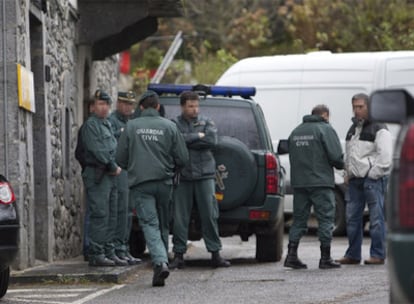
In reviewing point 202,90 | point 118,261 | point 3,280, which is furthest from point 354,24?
point 3,280

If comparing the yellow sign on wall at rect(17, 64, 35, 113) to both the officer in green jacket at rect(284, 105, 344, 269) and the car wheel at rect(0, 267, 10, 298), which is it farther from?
the car wheel at rect(0, 267, 10, 298)

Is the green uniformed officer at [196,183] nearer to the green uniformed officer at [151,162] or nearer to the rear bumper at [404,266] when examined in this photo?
the green uniformed officer at [151,162]

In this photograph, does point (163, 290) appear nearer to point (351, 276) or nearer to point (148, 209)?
point (148, 209)

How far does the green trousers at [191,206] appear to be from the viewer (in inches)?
615

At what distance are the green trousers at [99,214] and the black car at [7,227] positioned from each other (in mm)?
3338

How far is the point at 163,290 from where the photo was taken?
43.0 feet

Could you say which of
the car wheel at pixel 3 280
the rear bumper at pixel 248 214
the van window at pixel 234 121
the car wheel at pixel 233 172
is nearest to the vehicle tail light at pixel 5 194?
the car wheel at pixel 3 280

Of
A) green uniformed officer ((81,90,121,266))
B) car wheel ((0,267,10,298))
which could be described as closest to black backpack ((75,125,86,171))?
green uniformed officer ((81,90,121,266))

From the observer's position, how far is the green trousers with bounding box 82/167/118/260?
1535 cm

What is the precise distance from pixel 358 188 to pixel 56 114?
3.77 metres

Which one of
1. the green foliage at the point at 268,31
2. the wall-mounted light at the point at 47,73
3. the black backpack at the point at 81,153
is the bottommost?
the black backpack at the point at 81,153

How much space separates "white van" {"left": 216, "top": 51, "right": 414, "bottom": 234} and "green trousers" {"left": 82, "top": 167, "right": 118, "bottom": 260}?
7192 mm

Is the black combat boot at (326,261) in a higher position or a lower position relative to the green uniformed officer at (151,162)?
lower

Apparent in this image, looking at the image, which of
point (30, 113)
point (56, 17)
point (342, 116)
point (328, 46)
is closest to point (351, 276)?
point (30, 113)
